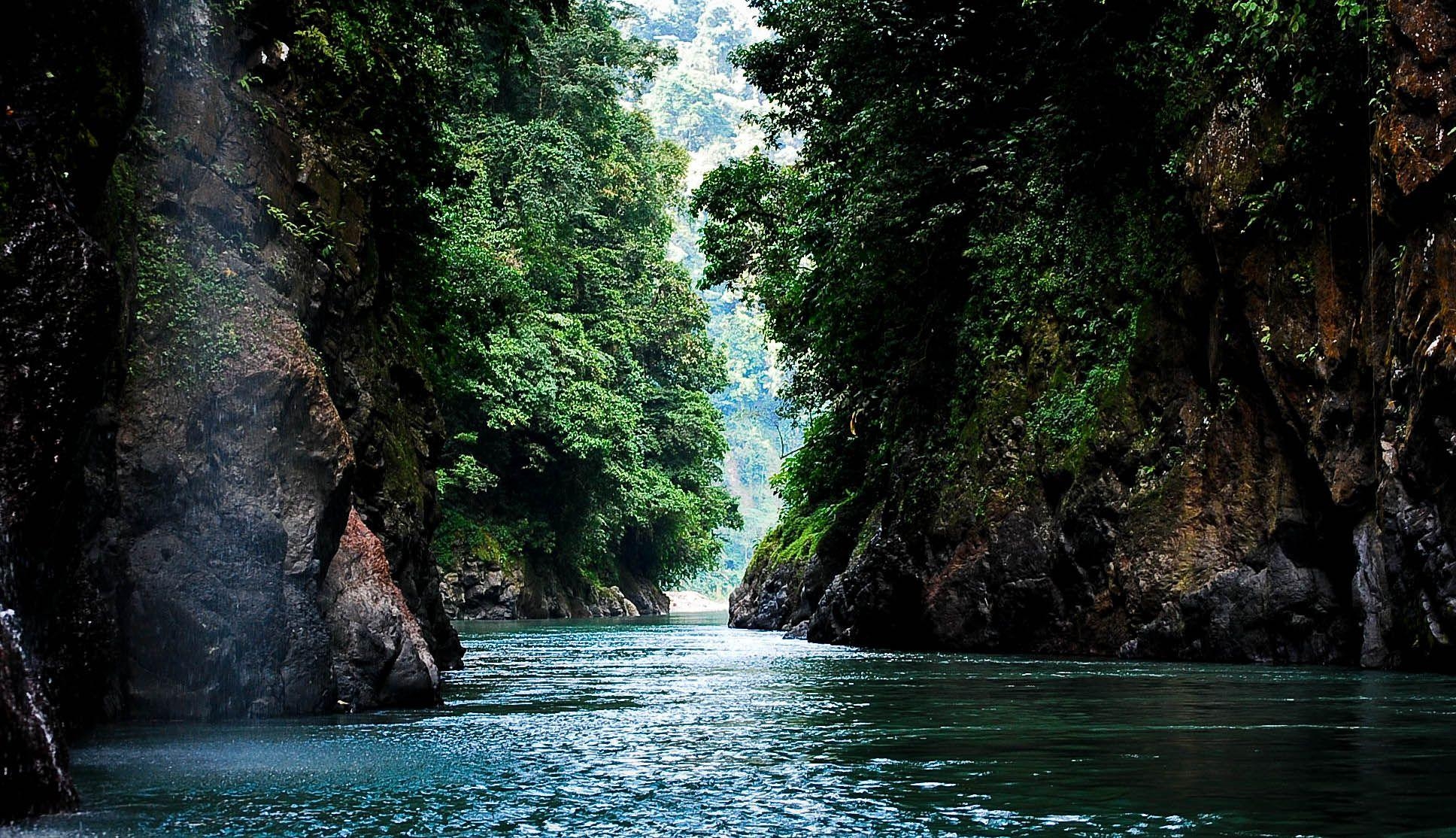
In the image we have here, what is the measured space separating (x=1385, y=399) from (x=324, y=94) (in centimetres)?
975

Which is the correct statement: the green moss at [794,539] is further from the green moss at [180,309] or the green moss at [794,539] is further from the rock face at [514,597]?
the green moss at [180,309]

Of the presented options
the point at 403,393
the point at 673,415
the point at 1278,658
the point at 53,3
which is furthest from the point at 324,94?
the point at 673,415

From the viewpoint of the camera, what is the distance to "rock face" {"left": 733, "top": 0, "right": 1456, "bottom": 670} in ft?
33.2

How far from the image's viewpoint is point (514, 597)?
35750mm

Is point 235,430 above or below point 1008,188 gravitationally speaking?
below

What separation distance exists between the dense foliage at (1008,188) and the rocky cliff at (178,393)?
850 centimetres

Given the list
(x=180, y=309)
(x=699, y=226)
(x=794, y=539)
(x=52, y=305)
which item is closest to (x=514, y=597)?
(x=794, y=539)

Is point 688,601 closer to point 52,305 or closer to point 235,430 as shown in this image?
point 235,430

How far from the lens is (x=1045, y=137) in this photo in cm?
1672

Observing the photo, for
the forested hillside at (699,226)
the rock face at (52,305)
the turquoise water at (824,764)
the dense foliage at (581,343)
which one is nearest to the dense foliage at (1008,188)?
the turquoise water at (824,764)

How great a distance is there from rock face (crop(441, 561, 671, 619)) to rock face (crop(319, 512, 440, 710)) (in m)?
21.3

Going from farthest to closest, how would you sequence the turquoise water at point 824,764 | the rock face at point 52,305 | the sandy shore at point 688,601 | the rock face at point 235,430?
the sandy shore at point 688,601 < the rock face at point 235,430 < the rock face at point 52,305 < the turquoise water at point 824,764

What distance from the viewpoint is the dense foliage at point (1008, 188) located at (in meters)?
12.8

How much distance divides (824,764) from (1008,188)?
41.5 feet
